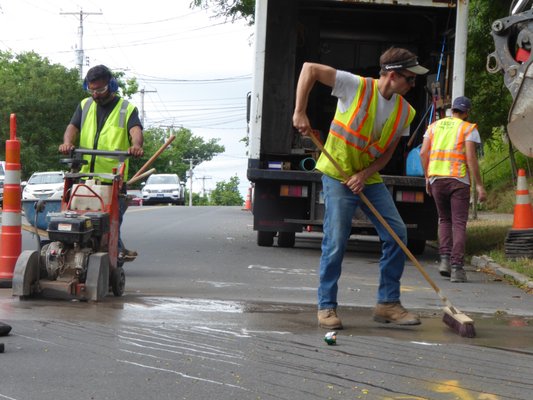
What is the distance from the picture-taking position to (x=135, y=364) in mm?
5141

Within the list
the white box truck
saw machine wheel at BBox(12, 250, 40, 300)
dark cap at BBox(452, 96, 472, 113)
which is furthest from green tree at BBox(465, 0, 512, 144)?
saw machine wheel at BBox(12, 250, 40, 300)

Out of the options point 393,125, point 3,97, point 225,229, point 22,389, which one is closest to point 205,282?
point 393,125

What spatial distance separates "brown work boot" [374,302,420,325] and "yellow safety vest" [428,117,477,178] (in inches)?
147

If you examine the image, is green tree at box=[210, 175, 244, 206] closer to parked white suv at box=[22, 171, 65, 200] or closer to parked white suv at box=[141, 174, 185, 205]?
parked white suv at box=[141, 174, 185, 205]

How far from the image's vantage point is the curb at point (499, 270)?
390 inches

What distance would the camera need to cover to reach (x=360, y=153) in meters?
6.70

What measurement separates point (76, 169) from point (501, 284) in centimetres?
459

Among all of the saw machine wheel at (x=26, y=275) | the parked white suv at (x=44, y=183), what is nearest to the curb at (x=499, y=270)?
the saw machine wheel at (x=26, y=275)

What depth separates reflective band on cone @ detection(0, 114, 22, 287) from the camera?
333 inches

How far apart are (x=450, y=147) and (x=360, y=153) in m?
3.89

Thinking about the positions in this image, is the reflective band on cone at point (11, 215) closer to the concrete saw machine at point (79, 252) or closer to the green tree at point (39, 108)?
the concrete saw machine at point (79, 252)

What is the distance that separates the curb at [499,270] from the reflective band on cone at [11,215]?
478cm

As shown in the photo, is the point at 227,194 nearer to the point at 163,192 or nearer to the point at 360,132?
the point at 163,192

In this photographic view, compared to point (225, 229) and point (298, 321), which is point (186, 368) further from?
point (225, 229)
